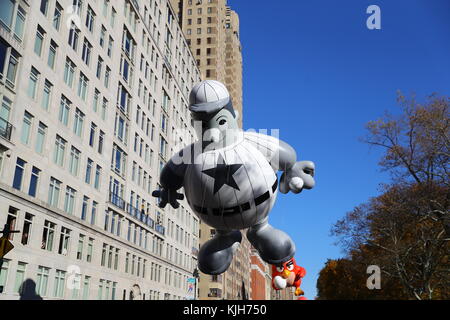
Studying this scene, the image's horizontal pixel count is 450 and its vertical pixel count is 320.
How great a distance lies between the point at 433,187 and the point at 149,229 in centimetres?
2618

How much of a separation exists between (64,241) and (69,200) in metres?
2.44

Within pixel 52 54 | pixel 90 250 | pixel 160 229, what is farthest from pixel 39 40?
pixel 160 229

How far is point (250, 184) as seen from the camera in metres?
6.10

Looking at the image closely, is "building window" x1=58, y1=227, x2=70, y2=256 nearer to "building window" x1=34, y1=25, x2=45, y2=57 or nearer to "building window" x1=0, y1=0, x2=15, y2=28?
"building window" x1=34, y1=25, x2=45, y2=57

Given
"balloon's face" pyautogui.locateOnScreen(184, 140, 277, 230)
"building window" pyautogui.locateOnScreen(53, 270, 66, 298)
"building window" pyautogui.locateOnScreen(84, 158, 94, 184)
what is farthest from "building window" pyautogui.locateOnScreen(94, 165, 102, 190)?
"balloon's face" pyautogui.locateOnScreen(184, 140, 277, 230)

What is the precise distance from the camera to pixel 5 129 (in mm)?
19500

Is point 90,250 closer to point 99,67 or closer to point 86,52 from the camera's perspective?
point 99,67

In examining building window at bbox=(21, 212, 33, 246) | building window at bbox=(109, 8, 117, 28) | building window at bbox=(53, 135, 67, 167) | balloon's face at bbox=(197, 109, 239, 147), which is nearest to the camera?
balloon's face at bbox=(197, 109, 239, 147)

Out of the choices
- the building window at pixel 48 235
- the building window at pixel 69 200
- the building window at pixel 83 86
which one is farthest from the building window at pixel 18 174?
the building window at pixel 83 86

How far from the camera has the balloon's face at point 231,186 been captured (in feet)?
19.8

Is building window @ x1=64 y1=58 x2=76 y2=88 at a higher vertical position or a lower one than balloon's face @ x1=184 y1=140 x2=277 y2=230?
higher

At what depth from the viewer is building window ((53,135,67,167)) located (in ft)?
78.7

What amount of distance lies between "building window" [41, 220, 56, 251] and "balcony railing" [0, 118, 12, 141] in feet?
17.5

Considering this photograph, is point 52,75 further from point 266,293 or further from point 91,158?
point 266,293
